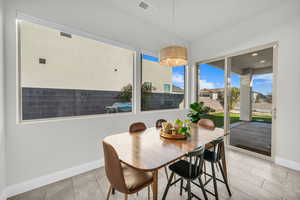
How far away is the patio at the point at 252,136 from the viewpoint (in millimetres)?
2793

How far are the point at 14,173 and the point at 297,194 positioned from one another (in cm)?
380

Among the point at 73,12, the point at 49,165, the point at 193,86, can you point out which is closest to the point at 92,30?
the point at 73,12

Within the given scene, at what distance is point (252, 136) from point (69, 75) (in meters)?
4.47

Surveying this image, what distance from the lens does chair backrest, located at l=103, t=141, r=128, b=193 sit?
1.06 meters

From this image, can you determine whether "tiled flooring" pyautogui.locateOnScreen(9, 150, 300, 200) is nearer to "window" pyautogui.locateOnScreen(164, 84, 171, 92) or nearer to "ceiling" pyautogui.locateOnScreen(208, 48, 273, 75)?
"ceiling" pyautogui.locateOnScreen(208, 48, 273, 75)

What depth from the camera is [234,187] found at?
181 cm

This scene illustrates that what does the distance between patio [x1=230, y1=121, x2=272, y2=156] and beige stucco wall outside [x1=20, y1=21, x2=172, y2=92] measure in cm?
314

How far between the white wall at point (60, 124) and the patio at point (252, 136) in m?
2.67

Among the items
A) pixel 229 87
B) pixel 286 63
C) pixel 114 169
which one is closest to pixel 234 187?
pixel 114 169

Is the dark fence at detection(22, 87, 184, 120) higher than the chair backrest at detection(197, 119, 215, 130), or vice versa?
the dark fence at detection(22, 87, 184, 120)

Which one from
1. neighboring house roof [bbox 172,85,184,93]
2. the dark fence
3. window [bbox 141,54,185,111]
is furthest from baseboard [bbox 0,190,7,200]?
neighboring house roof [bbox 172,85,184,93]

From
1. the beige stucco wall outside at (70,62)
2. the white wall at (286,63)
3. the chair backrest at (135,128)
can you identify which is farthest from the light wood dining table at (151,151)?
the white wall at (286,63)

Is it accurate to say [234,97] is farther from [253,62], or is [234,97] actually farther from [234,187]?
[234,187]

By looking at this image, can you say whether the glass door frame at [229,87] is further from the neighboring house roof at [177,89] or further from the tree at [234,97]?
the neighboring house roof at [177,89]
